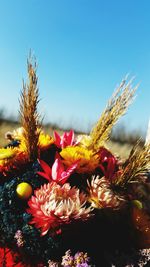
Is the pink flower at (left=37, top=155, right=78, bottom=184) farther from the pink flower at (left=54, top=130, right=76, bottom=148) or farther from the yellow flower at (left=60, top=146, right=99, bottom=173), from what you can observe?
the pink flower at (left=54, top=130, right=76, bottom=148)

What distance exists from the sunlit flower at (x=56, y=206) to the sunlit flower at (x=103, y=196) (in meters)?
0.03

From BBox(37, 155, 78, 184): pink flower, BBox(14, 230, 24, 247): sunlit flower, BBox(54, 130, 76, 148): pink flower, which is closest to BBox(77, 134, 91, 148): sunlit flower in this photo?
BBox(54, 130, 76, 148): pink flower

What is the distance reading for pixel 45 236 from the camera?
3.92 ft

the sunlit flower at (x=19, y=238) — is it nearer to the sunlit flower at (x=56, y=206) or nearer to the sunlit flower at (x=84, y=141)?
the sunlit flower at (x=56, y=206)

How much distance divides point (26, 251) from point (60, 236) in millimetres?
145

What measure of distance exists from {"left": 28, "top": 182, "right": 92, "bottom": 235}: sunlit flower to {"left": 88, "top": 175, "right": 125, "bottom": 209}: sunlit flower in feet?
A: 0.10

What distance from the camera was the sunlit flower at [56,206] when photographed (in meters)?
1.11

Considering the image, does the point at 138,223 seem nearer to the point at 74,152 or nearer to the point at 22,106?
the point at 74,152

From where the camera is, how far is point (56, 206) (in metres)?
1.12

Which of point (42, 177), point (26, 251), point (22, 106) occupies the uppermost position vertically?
point (22, 106)

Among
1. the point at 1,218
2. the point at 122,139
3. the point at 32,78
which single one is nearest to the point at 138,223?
the point at 1,218

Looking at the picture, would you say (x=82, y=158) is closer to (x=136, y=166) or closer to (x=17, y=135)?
(x=136, y=166)

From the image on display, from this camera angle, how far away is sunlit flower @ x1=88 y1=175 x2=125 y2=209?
1143mm

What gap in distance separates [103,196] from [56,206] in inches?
5.7
